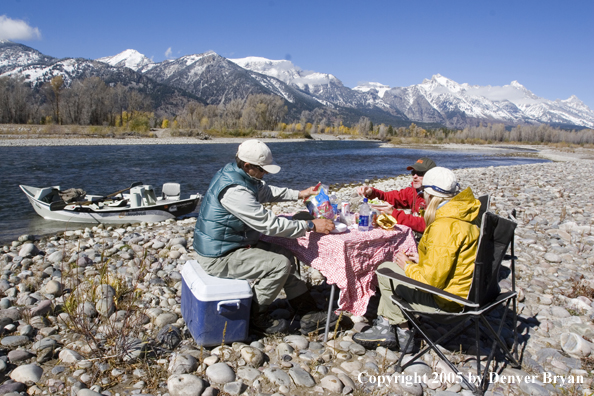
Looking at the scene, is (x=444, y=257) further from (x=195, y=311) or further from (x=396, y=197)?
(x=396, y=197)

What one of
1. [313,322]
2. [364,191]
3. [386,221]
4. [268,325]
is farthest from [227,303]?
[364,191]

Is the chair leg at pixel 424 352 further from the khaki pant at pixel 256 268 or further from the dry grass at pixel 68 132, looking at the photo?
the dry grass at pixel 68 132

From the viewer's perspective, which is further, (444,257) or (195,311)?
(195,311)

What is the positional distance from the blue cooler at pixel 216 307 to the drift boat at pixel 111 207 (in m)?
8.04

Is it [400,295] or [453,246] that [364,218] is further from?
[453,246]

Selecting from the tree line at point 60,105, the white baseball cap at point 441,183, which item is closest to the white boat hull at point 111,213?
the white baseball cap at point 441,183

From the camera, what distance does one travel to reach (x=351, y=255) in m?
3.65

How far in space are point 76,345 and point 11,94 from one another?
331 ft

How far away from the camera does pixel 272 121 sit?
422 ft

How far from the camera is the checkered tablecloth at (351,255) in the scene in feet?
11.9

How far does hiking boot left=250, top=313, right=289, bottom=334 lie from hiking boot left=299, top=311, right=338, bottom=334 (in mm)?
188

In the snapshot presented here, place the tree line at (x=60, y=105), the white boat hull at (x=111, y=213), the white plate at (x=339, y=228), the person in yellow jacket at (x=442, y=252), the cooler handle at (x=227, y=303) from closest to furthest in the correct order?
the person in yellow jacket at (x=442, y=252)
the cooler handle at (x=227, y=303)
the white plate at (x=339, y=228)
the white boat hull at (x=111, y=213)
the tree line at (x=60, y=105)

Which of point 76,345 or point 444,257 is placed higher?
point 444,257

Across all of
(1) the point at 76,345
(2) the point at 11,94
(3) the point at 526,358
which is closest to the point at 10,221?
(1) the point at 76,345
